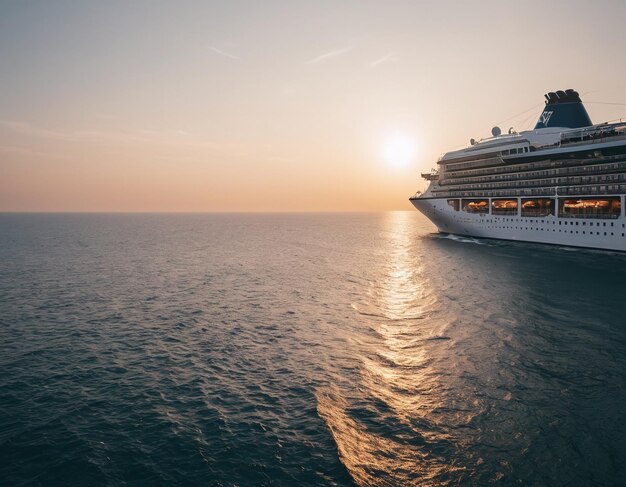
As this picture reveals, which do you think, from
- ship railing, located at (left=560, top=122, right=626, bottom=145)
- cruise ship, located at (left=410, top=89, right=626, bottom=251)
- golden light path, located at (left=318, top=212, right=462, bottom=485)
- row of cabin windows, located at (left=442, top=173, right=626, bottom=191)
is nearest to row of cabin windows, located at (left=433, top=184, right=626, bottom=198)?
cruise ship, located at (left=410, top=89, right=626, bottom=251)

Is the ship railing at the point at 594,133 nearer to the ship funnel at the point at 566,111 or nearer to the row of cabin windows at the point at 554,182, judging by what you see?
the row of cabin windows at the point at 554,182

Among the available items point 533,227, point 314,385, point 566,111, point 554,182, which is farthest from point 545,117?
point 314,385

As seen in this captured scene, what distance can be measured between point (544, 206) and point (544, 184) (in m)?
4.45

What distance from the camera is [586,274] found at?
4838 cm

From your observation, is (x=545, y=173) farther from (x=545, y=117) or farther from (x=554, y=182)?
(x=545, y=117)

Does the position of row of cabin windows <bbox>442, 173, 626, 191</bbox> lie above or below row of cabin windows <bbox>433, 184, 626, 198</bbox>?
above

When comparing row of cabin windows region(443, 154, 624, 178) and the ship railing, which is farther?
row of cabin windows region(443, 154, 624, 178)

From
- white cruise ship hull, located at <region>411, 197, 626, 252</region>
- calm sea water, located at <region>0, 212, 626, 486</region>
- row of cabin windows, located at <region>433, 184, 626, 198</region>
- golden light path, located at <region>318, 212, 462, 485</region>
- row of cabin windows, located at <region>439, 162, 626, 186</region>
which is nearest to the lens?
golden light path, located at <region>318, 212, 462, 485</region>

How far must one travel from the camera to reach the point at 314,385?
20.8 metres

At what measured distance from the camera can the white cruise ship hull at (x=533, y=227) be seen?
63.2 meters

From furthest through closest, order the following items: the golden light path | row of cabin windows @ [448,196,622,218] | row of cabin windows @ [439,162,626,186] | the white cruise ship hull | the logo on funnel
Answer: the logo on funnel
row of cabin windows @ [448,196,622,218]
row of cabin windows @ [439,162,626,186]
the white cruise ship hull
the golden light path

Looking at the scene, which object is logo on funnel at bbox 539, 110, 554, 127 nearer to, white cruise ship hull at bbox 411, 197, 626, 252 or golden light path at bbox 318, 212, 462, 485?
white cruise ship hull at bbox 411, 197, 626, 252

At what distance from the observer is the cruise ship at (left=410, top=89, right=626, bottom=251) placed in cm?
6519

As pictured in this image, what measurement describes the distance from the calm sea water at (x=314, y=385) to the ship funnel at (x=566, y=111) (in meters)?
56.7
